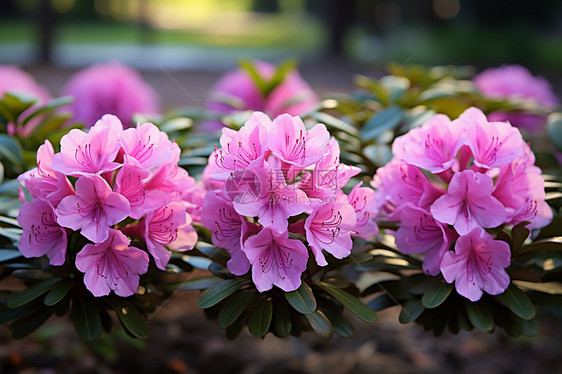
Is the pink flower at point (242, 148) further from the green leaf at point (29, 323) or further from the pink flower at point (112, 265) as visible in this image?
the green leaf at point (29, 323)

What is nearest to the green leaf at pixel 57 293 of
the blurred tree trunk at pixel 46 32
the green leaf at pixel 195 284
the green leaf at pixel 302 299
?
the green leaf at pixel 195 284

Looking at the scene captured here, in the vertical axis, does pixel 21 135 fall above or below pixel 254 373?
above

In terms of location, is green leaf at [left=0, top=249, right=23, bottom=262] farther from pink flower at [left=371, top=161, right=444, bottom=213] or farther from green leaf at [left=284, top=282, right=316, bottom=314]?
pink flower at [left=371, top=161, right=444, bottom=213]

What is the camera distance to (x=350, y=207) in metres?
1.22

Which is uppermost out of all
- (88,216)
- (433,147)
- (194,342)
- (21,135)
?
(433,147)

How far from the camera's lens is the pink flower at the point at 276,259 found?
117cm

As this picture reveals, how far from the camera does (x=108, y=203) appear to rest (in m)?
1.21

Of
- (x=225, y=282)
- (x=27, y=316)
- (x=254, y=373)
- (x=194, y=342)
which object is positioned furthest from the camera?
(x=194, y=342)

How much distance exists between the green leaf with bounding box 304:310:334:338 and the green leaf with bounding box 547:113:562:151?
85cm

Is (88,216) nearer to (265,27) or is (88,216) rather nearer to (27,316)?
(27,316)

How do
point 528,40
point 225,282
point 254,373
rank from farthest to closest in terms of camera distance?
point 528,40 → point 254,373 → point 225,282

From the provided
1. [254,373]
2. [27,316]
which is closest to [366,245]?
[27,316]

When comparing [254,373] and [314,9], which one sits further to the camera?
[314,9]

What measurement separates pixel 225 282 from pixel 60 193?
0.36 meters
